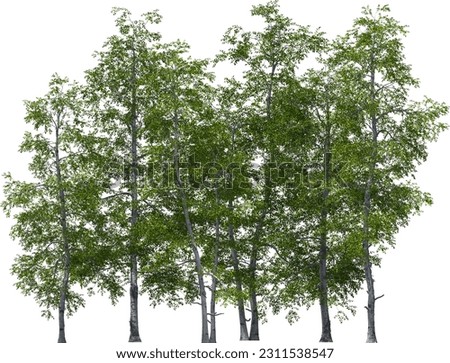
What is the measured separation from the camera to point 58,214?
3512 cm

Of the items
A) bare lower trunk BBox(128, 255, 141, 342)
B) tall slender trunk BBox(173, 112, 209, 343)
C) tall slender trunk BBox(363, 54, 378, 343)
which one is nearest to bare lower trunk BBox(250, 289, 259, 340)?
tall slender trunk BBox(173, 112, 209, 343)

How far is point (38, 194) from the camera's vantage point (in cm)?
3484

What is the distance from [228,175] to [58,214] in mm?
6367

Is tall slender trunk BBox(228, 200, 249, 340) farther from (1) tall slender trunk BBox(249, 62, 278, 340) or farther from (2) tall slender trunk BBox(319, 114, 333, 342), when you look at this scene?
(2) tall slender trunk BBox(319, 114, 333, 342)

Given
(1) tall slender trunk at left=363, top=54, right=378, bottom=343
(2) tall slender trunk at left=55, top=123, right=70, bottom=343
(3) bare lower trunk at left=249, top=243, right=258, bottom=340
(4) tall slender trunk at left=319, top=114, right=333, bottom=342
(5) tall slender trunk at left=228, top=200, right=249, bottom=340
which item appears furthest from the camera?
(3) bare lower trunk at left=249, top=243, right=258, bottom=340

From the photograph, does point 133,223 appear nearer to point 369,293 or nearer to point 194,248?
point 194,248

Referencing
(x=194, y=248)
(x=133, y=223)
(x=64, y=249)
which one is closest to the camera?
(x=194, y=248)

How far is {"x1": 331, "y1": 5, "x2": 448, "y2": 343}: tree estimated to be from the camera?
110ft

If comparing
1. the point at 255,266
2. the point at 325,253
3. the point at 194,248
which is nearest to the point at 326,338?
the point at 325,253

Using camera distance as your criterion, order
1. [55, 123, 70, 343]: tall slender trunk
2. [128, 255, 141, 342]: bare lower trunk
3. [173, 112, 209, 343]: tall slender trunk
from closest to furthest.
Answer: [173, 112, 209, 343]: tall slender trunk
[55, 123, 70, 343]: tall slender trunk
[128, 255, 141, 342]: bare lower trunk

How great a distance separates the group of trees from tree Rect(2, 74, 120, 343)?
0.05 meters

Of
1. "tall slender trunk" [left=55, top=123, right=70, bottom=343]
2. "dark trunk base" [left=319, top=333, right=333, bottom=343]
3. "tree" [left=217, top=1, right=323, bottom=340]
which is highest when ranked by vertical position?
"tree" [left=217, top=1, right=323, bottom=340]

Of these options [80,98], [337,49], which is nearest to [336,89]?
[337,49]

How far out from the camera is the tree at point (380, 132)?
110ft
